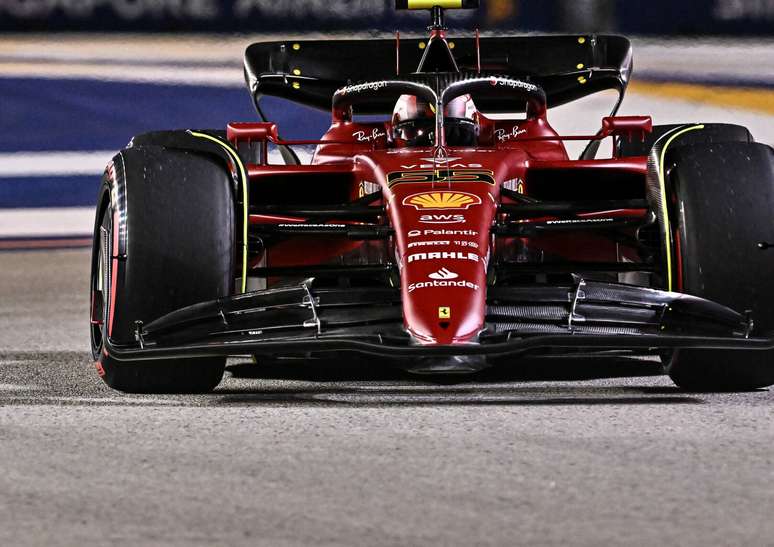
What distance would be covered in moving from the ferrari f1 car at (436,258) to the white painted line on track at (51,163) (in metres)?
8.57

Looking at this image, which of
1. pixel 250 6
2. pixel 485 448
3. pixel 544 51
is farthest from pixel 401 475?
pixel 250 6

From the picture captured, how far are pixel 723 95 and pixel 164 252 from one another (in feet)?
35.2

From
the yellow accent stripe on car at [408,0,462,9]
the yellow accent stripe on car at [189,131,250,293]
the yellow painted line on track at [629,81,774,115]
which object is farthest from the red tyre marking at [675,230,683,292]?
the yellow painted line on track at [629,81,774,115]

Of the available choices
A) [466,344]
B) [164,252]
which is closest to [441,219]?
[466,344]

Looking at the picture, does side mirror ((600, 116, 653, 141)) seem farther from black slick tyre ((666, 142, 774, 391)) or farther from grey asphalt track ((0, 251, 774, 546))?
black slick tyre ((666, 142, 774, 391))

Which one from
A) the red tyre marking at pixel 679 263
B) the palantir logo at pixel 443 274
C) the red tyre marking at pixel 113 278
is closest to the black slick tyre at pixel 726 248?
the red tyre marking at pixel 679 263

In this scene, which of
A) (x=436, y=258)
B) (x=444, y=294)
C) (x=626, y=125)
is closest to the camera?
(x=444, y=294)

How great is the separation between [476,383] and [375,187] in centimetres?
97

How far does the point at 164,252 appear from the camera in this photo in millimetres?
5457

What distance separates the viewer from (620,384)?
5.80 meters

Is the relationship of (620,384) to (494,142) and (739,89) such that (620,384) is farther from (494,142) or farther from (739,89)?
(739,89)

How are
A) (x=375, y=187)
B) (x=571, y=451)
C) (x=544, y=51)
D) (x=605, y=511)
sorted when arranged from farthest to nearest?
(x=544, y=51) → (x=375, y=187) → (x=571, y=451) → (x=605, y=511)

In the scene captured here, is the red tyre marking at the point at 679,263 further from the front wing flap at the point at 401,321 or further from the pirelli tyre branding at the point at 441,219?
the pirelli tyre branding at the point at 441,219

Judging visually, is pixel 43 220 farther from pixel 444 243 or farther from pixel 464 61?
pixel 444 243
